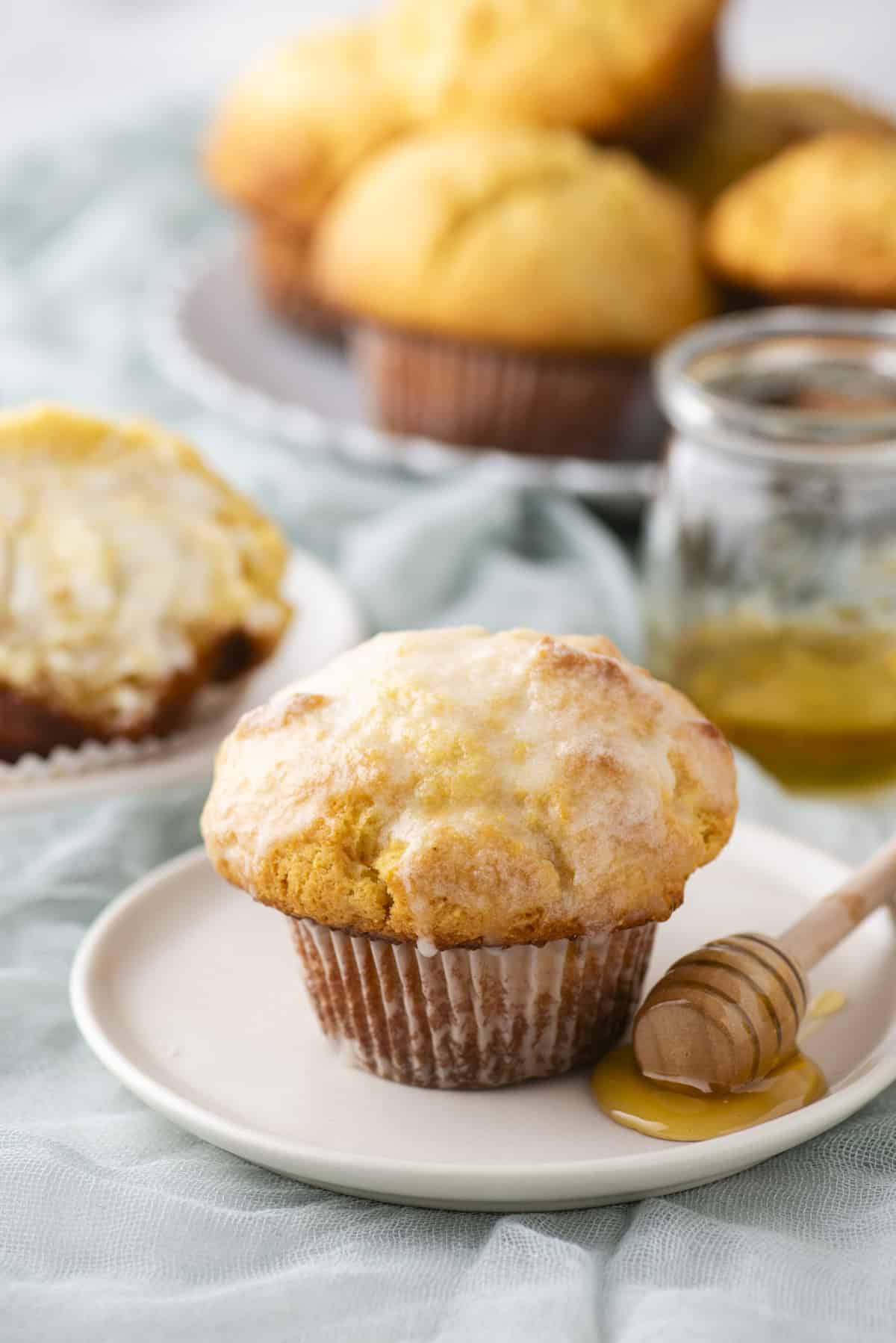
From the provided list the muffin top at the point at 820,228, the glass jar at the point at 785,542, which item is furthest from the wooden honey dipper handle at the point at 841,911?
the muffin top at the point at 820,228

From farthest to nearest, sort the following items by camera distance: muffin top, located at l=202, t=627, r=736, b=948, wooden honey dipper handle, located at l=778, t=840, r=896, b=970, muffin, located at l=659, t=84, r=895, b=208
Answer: muffin, located at l=659, t=84, r=895, b=208, wooden honey dipper handle, located at l=778, t=840, r=896, b=970, muffin top, located at l=202, t=627, r=736, b=948

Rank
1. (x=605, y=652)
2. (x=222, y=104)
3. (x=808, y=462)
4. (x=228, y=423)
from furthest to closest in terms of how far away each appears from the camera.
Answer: (x=222, y=104), (x=228, y=423), (x=808, y=462), (x=605, y=652)

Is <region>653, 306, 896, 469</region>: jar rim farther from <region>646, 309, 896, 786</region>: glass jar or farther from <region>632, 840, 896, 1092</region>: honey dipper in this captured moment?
<region>632, 840, 896, 1092</region>: honey dipper

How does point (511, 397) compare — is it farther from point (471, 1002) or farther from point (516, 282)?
point (471, 1002)

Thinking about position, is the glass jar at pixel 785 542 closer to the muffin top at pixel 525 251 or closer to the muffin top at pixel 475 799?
the muffin top at pixel 525 251

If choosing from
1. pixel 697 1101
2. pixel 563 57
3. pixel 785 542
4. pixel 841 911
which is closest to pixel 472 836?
pixel 697 1101

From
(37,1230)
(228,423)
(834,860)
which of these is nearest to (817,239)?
(228,423)

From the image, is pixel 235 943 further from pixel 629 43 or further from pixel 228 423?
pixel 629 43

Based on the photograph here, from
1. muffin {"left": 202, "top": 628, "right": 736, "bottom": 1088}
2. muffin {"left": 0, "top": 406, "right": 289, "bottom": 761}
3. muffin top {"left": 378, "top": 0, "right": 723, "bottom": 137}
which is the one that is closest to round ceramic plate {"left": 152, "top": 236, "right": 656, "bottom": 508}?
muffin top {"left": 378, "top": 0, "right": 723, "bottom": 137}
